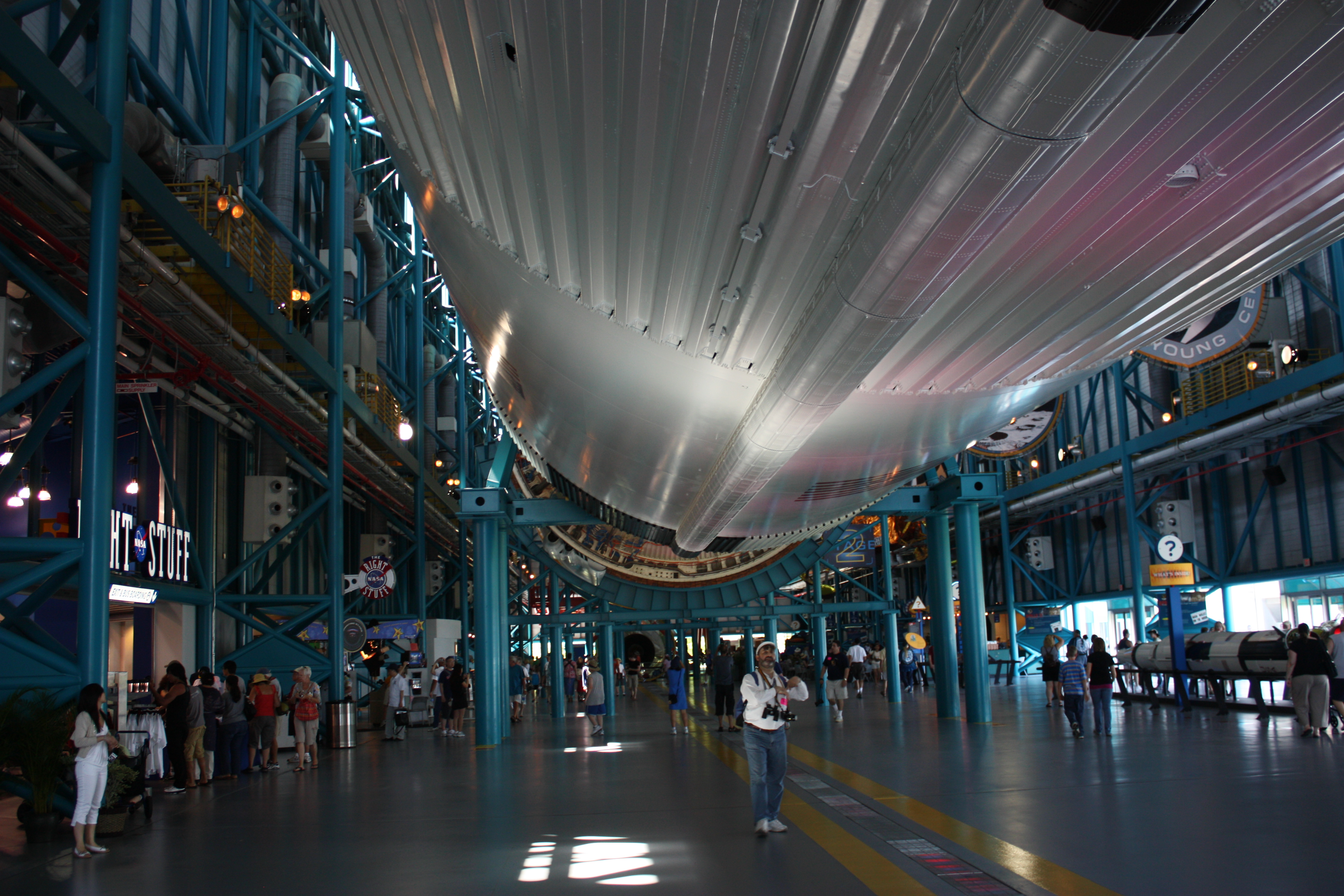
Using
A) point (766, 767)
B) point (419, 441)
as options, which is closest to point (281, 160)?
point (419, 441)

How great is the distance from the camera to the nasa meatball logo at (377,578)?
23000mm

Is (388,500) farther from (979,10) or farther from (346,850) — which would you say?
(979,10)

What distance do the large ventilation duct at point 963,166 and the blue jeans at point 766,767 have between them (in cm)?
258

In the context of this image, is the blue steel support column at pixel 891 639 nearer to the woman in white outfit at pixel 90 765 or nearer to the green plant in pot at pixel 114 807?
the green plant in pot at pixel 114 807

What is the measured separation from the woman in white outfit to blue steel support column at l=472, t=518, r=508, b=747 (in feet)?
26.7

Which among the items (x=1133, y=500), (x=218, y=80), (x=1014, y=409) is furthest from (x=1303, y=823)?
(x=1133, y=500)

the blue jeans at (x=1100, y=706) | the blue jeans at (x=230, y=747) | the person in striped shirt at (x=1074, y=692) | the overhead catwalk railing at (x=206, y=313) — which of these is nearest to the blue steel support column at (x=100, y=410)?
the overhead catwalk railing at (x=206, y=313)

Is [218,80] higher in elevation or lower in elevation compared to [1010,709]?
higher

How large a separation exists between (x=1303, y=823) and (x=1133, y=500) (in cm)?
2308

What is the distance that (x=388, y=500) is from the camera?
31.1 meters

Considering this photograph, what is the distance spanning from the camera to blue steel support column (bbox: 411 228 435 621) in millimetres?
28328

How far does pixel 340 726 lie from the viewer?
719 inches

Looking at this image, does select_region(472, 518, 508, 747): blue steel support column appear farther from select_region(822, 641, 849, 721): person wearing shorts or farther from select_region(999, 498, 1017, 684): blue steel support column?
select_region(999, 498, 1017, 684): blue steel support column

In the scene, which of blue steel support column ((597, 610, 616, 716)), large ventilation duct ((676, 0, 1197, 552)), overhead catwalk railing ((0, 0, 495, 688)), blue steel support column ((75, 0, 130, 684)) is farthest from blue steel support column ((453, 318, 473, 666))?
large ventilation duct ((676, 0, 1197, 552))
